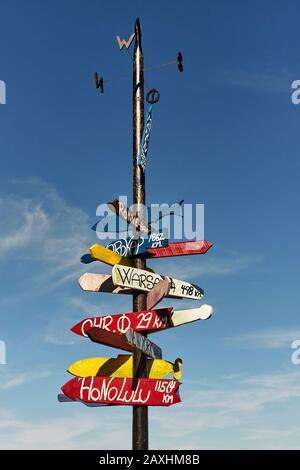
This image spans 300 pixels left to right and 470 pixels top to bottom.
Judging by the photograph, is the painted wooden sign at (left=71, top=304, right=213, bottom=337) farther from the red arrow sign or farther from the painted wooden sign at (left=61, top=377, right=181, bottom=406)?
the painted wooden sign at (left=61, top=377, right=181, bottom=406)

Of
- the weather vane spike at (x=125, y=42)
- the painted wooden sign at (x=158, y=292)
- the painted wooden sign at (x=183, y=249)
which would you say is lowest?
the painted wooden sign at (x=158, y=292)

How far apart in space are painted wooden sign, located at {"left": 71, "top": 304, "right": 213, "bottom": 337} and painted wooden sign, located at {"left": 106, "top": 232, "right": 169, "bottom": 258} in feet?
4.98

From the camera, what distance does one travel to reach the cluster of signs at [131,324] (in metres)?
12.5

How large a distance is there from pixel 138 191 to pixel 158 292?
2.92 m

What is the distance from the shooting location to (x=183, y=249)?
46.3ft

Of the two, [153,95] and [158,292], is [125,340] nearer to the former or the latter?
[158,292]

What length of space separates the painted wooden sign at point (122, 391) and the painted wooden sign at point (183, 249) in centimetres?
299

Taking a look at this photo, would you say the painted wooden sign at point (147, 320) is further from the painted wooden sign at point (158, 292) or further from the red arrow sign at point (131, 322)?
the painted wooden sign at point (158, 292)

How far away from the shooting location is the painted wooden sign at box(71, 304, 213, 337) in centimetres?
1307

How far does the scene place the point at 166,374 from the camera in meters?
13.3

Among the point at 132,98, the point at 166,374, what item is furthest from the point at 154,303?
the point at 132,98

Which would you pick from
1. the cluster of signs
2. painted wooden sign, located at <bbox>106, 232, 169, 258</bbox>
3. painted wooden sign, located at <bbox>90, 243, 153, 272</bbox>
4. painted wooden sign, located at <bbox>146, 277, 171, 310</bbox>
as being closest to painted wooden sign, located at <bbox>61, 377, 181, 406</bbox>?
the cluster of signs

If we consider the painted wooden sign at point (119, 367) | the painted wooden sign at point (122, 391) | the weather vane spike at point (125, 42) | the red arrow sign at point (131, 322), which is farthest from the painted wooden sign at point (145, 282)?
the weather vane spike at point (125, 42)
